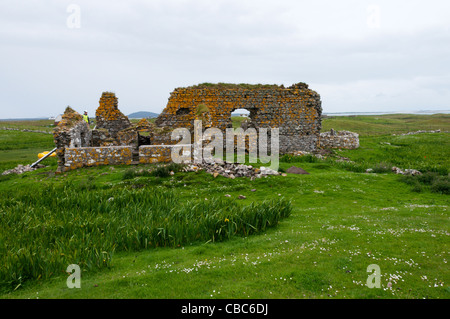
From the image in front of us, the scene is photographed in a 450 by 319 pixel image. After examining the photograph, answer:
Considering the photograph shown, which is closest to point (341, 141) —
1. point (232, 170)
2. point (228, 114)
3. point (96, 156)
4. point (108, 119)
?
point (228, 114)

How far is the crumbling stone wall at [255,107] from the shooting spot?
65.1 feet

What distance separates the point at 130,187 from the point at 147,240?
5509mm

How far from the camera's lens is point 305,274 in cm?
514

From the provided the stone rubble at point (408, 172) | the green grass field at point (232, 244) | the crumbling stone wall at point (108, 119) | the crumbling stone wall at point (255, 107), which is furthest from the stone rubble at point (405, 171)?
the crumbling stone wall at point (108, 119)

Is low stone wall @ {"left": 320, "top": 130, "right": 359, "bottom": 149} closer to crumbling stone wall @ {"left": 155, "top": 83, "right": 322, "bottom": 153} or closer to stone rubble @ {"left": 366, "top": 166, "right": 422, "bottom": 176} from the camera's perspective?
crumbling stone wall @ {"left": 155, "top": 83, "right": 322, "bottom": 153}

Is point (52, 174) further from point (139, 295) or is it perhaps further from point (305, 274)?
point (305, 274)

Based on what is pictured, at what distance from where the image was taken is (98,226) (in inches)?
300

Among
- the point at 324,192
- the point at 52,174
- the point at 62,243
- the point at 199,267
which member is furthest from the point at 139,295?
the point at 52,174

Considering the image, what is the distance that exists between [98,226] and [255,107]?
1453cm

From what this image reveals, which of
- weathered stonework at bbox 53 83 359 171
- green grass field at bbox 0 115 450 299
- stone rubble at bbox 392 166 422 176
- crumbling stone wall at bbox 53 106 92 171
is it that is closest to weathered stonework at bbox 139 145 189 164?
weathered stonework at bbox 53 83 359 171

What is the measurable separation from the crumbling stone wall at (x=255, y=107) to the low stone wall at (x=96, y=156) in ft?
16.1

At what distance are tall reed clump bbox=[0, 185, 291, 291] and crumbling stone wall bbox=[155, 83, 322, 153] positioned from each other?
421 inches

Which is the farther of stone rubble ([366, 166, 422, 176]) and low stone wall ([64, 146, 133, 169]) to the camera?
low stone wall ([64, 146, 133, 169])

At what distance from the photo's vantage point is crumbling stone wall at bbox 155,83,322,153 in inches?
781
